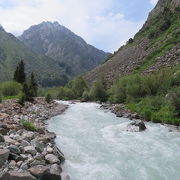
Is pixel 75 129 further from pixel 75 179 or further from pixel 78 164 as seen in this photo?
pixel 75 179

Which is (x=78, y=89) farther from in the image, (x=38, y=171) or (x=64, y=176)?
(x=38, y=171)

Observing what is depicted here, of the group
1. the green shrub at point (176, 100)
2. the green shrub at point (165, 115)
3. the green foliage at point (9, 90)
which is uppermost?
the green shrub at point (176, 100)

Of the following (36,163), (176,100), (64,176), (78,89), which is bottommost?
(64,176)

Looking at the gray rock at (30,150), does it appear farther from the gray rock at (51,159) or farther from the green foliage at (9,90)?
the green foliage at (9,90)

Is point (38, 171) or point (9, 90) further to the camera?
point (9, 90)

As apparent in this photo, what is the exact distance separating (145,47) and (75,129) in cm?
7110

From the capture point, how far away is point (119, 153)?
16469mm

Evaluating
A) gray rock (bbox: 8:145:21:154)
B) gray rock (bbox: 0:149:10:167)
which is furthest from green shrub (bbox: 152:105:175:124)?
gray rock (bbox: 0:149:10:167)

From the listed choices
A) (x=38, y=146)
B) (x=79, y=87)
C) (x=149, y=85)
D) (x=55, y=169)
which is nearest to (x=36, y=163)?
(x=55, y=169)

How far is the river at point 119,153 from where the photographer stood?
13.1 m

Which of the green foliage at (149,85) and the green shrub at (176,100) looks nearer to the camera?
the green shrub at (176,100)

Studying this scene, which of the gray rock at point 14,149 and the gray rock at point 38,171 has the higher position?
the gray rock at point 14,149

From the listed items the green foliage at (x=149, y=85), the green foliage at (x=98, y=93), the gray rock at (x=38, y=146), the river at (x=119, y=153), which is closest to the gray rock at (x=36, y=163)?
the river at (x=119, y=153)

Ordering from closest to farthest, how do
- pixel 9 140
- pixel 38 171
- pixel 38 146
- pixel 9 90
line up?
pixel 38 171
pixel 9 140
pixel 38 146
pixel 9 90
